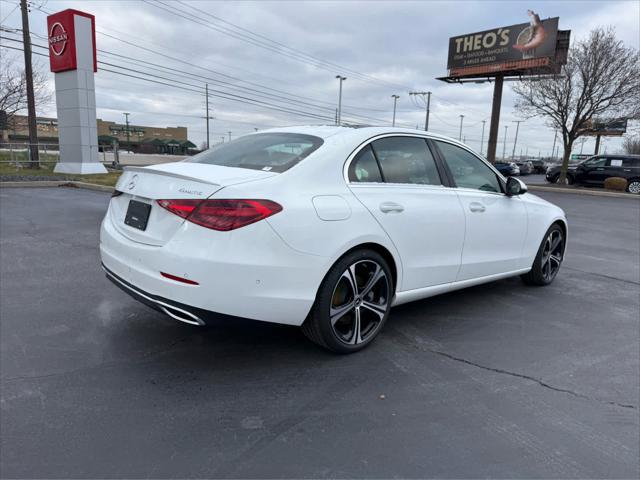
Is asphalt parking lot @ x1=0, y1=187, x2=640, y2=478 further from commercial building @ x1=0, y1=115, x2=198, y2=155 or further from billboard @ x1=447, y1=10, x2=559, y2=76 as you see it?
commercial building @ x1=0, y1=115, x2=198, y2=155

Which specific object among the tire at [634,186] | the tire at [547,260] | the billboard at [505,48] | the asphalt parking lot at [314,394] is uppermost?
the billboard at [505,48]

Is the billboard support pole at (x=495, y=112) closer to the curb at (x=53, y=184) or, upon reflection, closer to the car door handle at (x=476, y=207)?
the curb at (x=53, y=184)

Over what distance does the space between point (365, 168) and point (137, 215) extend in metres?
1.60

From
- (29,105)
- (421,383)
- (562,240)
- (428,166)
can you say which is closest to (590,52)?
(562,240)

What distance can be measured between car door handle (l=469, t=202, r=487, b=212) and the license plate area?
2666mm

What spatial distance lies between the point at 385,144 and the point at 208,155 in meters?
1.40

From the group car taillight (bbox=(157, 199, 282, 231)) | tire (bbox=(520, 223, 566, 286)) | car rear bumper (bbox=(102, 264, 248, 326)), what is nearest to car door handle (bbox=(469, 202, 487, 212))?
tire (bbox=(520, 223, 566, 286))

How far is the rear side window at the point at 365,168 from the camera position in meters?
3.25

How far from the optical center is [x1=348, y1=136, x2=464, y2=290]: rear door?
10.8ft

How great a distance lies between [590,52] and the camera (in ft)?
74.0

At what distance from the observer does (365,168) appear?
3.35 meters

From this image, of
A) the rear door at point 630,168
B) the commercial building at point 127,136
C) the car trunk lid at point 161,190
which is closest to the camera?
the car trunk lid at point 161,190

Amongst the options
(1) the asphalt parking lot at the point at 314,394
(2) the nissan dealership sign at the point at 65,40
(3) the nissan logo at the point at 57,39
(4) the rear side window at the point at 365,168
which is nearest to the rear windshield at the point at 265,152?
(4) the rear side window at the point at 365,168

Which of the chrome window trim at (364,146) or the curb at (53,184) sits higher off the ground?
the chrome window trim at (364,146)
